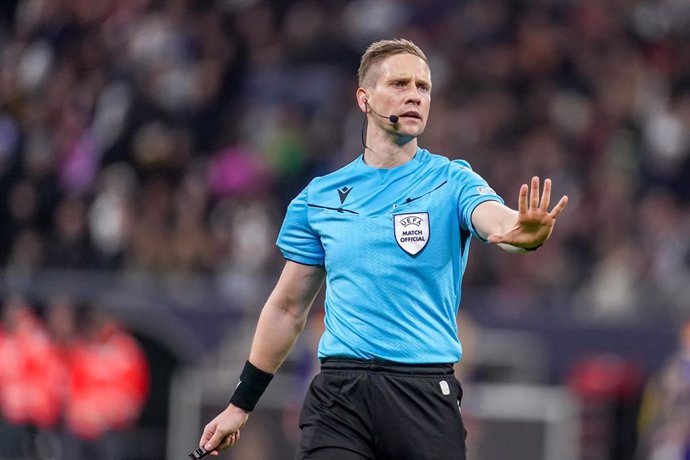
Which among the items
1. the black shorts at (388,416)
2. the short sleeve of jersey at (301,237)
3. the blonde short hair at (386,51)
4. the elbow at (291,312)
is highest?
the blonde short hair at (386,51)

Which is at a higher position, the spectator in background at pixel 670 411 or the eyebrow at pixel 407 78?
the eyebrow at pixel 407 78

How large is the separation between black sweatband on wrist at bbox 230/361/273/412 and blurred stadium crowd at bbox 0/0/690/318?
731cm

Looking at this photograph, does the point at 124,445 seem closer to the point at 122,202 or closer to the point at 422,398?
the point at 122,202

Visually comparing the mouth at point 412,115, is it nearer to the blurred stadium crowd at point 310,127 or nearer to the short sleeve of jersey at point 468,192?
the short sleeve of jersey at point 468,192

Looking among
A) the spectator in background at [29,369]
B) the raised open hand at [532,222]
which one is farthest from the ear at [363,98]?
the spectator in background at [29,369]

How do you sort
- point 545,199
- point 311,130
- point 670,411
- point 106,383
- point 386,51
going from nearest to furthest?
point 545,199 < point 386,51 < point 670,411 < point 106,383 < point 311,130

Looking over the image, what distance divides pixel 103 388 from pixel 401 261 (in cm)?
868

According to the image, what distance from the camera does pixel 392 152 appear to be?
5.55 m

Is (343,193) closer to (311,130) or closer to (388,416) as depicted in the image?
(388,416)

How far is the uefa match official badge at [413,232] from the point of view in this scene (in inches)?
207

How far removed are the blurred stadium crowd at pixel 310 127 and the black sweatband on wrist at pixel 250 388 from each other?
731 cm

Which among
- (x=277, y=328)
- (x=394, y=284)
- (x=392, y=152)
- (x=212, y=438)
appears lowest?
(x=212, y=438)

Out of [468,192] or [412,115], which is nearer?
[468,192]

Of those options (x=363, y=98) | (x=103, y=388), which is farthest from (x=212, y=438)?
(x=103, y=388)
